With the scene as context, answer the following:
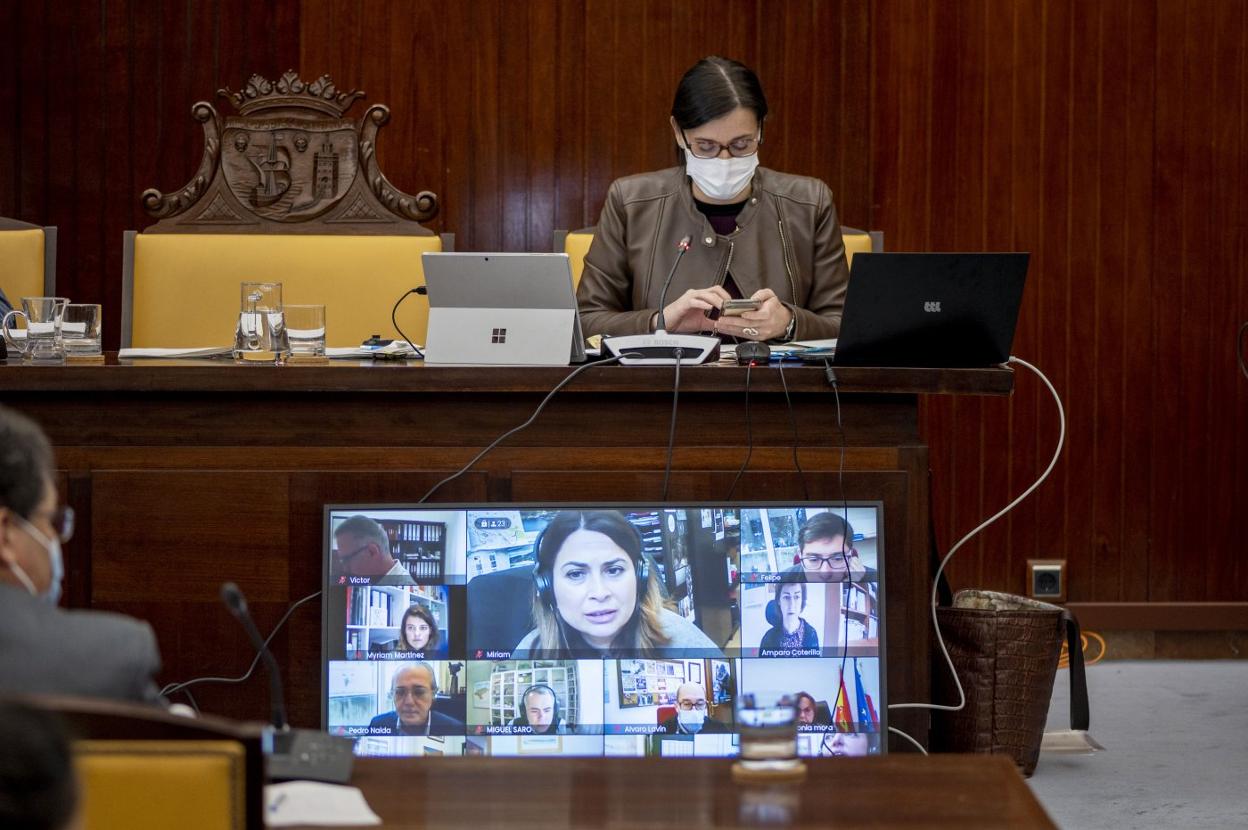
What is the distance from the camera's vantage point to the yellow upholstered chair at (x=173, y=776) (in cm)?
87

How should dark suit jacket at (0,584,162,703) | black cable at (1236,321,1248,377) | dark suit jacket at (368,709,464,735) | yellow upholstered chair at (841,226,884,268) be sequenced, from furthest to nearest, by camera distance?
1. black cable at (1236,321,1248,377)
2. yellow upholstered chair at (841,226,884,268)
3. dark suit jacket at (368,709,464,735)
4. dark suit jacket at (0,584,162,703)

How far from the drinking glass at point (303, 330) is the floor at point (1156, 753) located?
132 centimetres

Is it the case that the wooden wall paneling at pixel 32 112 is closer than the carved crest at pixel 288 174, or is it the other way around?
the carved crest at pixel 288 174

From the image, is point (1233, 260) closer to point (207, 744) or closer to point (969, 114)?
point (969, 114)

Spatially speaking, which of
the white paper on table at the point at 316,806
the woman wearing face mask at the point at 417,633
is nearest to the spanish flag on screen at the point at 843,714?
the woman wearing face mask at the point at 417,633

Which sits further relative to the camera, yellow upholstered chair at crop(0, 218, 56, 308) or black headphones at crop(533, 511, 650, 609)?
yellow upholstered chair at crop(0, 218, 56, 308)

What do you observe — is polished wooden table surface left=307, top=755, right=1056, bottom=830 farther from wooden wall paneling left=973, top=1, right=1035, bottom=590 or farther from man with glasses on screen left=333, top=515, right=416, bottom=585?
wooden wall paneling left=973, top=1, right=1035, bottom=590

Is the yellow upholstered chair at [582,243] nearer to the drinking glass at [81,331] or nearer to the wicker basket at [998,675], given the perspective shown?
the wicker basket at [998,675]

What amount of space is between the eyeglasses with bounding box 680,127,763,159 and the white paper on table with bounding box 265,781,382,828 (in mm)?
2061

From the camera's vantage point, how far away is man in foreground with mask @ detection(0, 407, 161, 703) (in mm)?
975

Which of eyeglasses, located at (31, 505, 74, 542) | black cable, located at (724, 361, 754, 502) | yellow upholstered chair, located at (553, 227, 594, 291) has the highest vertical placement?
yellow upholstered chair, located at (553, 227, 594, 291)

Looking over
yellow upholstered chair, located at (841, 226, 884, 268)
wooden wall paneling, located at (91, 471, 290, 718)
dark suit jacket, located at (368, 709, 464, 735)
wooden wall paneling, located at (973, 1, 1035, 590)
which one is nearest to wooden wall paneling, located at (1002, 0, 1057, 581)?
wooden wall paneling, located at (973, 1, 1035, 590)

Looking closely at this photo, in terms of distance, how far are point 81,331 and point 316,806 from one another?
61.3 inches

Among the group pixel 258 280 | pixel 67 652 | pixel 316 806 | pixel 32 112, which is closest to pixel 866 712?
pixel 316 806
